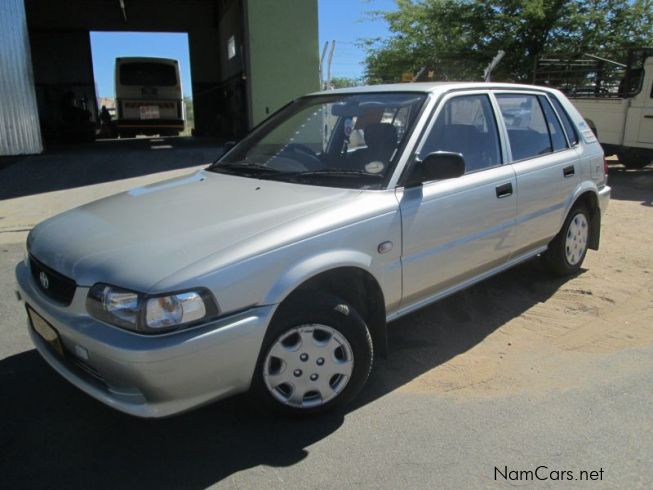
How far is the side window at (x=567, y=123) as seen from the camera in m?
4.79

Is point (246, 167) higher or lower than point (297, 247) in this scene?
higher

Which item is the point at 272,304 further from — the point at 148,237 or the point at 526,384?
the point at 526,384

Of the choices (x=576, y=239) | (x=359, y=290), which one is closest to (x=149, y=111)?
(x=576, y=239)

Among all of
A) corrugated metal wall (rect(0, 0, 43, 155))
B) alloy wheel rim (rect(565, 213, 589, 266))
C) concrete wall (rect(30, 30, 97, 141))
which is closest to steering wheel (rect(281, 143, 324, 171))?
alloy wheel rim (rect(565, 213, 589, 266))

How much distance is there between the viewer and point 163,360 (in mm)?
2303

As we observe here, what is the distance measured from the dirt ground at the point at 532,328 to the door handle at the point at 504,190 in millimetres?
1001

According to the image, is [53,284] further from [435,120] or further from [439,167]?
[435,120]

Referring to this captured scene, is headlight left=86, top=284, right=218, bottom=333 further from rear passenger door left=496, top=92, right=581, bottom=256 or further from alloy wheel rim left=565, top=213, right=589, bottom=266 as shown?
alloy wheel rim left=565, top=213, right=589, bottom=266

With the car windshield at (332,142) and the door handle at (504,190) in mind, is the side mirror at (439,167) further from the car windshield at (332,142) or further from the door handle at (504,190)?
the door handle at (504,190)

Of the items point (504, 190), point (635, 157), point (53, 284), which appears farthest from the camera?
point (635, 157)

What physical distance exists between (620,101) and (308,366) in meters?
10.9

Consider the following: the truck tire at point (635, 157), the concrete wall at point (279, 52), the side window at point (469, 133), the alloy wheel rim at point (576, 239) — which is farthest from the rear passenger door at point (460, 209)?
the concrete wall at point (279, 52)

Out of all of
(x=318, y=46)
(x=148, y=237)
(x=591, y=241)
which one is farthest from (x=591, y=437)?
(x=318, y=46)

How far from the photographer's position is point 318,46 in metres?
13.8
